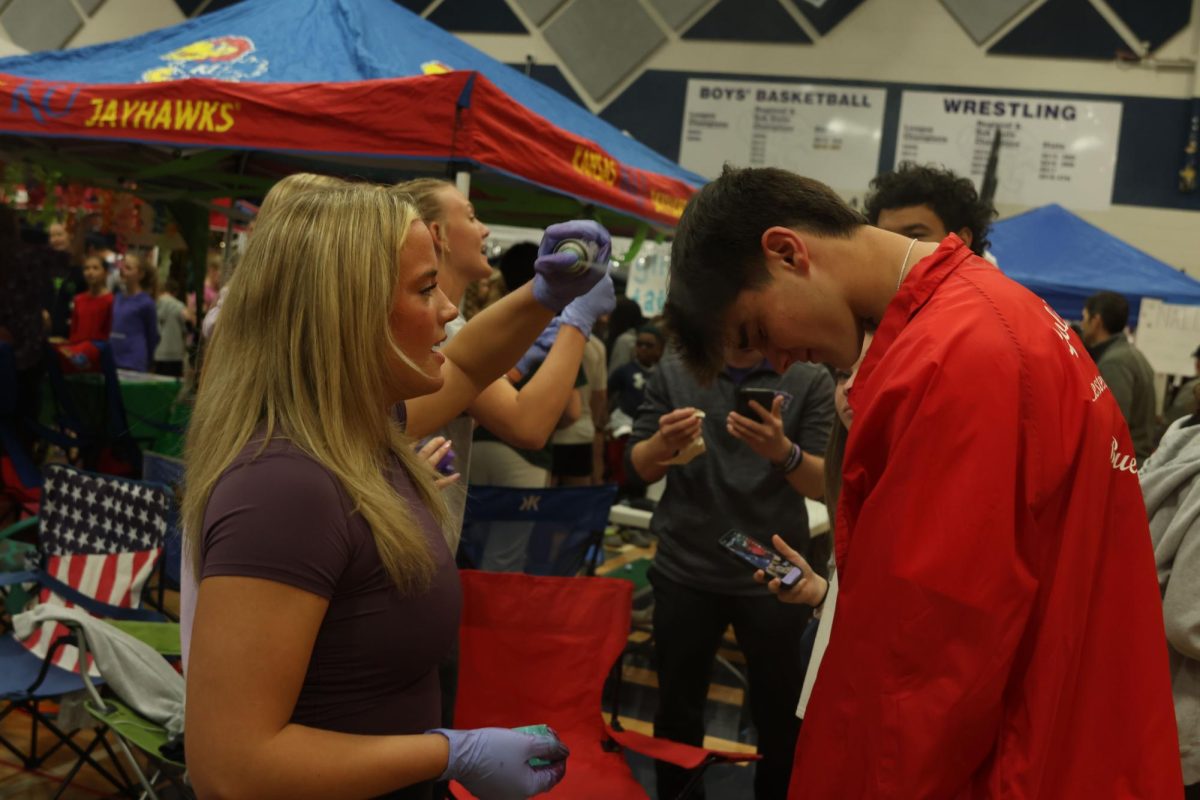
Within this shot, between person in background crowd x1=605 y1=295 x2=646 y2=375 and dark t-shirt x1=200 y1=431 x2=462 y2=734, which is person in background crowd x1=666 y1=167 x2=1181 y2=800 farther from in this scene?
person in background crowd x1=605 y1=295 x2=646 y2=375

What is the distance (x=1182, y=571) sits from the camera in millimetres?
1910

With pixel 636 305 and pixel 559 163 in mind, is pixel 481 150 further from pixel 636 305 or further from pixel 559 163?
pixel 636 305

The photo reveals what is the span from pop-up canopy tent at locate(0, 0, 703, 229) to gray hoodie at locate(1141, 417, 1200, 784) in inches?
96.9

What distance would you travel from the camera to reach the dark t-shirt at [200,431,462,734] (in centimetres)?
113

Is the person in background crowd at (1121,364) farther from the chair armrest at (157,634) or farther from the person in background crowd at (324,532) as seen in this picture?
the person in background crowd at (324,532)

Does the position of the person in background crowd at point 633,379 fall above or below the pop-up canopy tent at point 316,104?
below

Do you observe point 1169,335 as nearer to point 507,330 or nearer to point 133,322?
point 507,330

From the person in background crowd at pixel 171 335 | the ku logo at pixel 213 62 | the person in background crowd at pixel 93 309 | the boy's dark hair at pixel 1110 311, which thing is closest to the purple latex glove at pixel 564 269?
the ku logo at pixel 213 62

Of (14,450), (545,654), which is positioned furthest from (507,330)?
(14,450)

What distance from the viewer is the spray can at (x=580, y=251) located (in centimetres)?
198

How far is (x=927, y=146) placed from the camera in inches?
403

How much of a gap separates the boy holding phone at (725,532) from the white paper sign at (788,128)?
7.82m

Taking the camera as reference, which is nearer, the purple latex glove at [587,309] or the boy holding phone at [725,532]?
the purple latex glove at [587,309]

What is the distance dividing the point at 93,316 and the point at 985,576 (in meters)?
8.76
